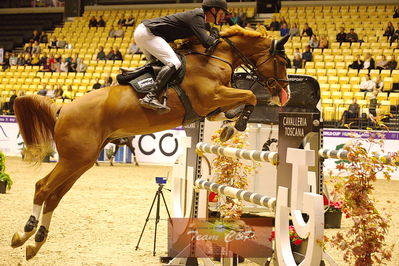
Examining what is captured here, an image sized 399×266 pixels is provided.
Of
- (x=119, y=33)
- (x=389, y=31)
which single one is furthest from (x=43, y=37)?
(x=389, y=31)

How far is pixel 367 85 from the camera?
15758 mm

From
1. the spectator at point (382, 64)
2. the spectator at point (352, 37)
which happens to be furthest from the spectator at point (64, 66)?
the spectator at point (382, 64)

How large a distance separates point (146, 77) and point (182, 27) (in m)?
0.57

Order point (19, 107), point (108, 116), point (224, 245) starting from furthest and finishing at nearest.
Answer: point (19, 107)
point (108, 116)
point (224, 245)

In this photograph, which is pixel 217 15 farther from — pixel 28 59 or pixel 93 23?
pixel 93 23

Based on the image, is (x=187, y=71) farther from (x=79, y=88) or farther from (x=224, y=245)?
(x=79, y=88)

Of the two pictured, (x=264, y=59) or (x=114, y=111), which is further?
(x=264, y=59)

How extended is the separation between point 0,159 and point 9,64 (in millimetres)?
15650

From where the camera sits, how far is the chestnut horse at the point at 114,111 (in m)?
5.17

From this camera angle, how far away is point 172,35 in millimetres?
5465

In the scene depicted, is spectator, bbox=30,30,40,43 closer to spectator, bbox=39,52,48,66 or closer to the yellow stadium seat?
spectator, bbox=39,52,48,66

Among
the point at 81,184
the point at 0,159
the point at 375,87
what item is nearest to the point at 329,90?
the point at 375,87

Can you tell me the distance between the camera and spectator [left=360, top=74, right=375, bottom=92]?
1564 cm

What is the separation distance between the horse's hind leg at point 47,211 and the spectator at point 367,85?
11855mm
